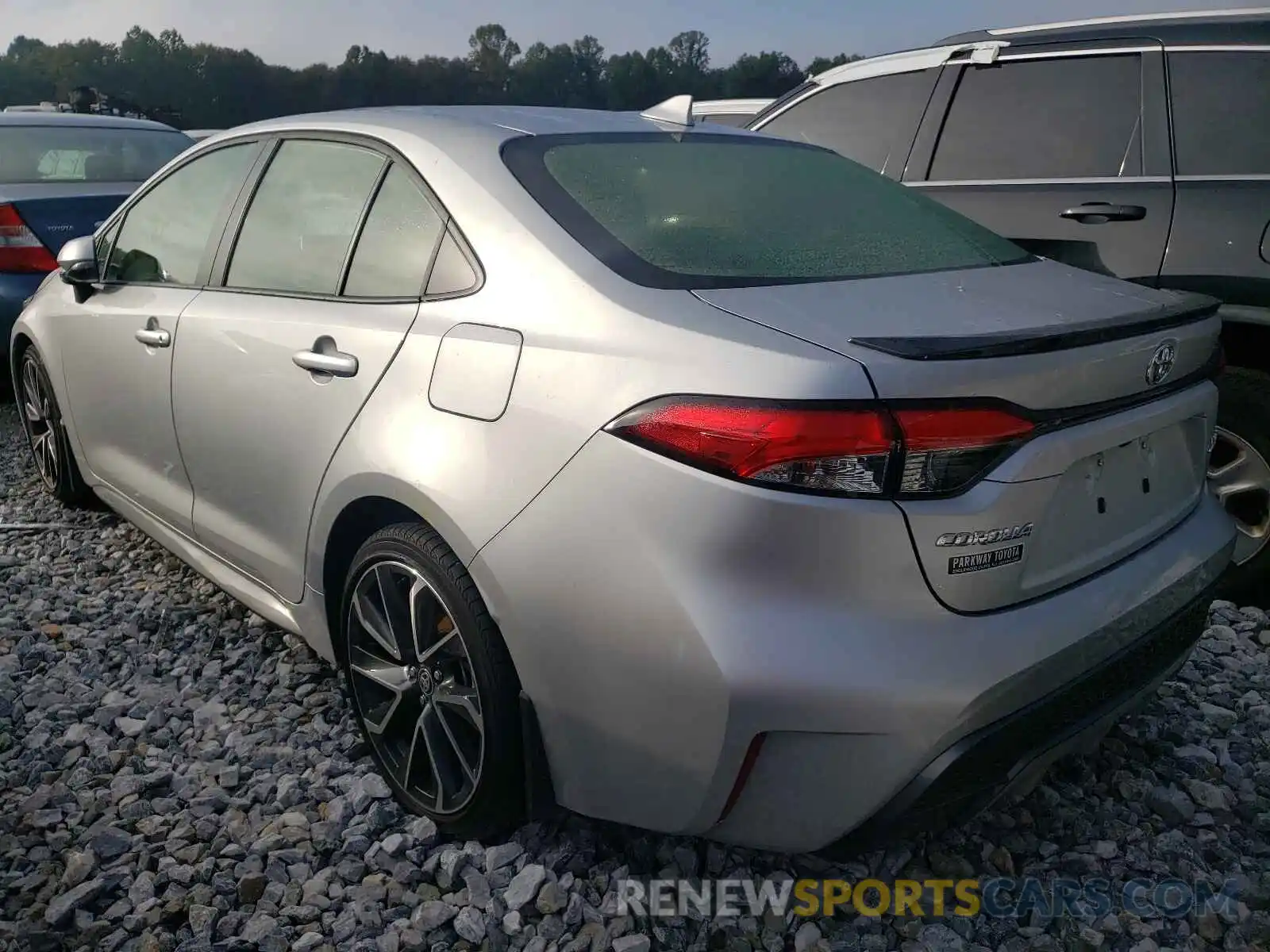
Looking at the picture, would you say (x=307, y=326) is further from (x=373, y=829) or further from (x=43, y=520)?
(x=43, y=520)

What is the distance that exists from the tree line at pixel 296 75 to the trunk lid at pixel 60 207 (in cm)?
2389

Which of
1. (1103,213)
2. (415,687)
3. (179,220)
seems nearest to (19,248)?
(179,220)

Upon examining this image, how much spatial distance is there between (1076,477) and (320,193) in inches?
73.8

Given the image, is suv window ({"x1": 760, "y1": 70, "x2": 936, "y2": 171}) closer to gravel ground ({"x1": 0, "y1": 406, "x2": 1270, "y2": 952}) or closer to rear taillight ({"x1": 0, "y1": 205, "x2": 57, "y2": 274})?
gravel ground ({"x1": 0, "y1": 406, "x2": 1270, "y2": 952})

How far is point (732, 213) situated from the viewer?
2229mm

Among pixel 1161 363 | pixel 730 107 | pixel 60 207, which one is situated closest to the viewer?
pixel 1161 363

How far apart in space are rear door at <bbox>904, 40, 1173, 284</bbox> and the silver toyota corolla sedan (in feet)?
3.56

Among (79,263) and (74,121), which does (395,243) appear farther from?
(74,121)

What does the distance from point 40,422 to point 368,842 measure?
9.76ft

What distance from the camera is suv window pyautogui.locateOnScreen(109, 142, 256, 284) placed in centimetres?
300

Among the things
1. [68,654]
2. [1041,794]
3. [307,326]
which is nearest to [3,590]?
[68,654]

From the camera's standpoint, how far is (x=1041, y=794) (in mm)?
2385

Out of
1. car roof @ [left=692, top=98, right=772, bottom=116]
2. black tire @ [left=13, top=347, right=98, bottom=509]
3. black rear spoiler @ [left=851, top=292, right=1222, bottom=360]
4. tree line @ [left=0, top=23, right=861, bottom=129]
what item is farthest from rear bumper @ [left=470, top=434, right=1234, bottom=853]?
tree line @ [left=0, top=23, right=861, bottom=129]

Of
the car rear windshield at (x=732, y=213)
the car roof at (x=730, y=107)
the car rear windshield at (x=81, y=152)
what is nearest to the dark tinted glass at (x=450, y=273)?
the car rear windshield at (x=732, y=213)
